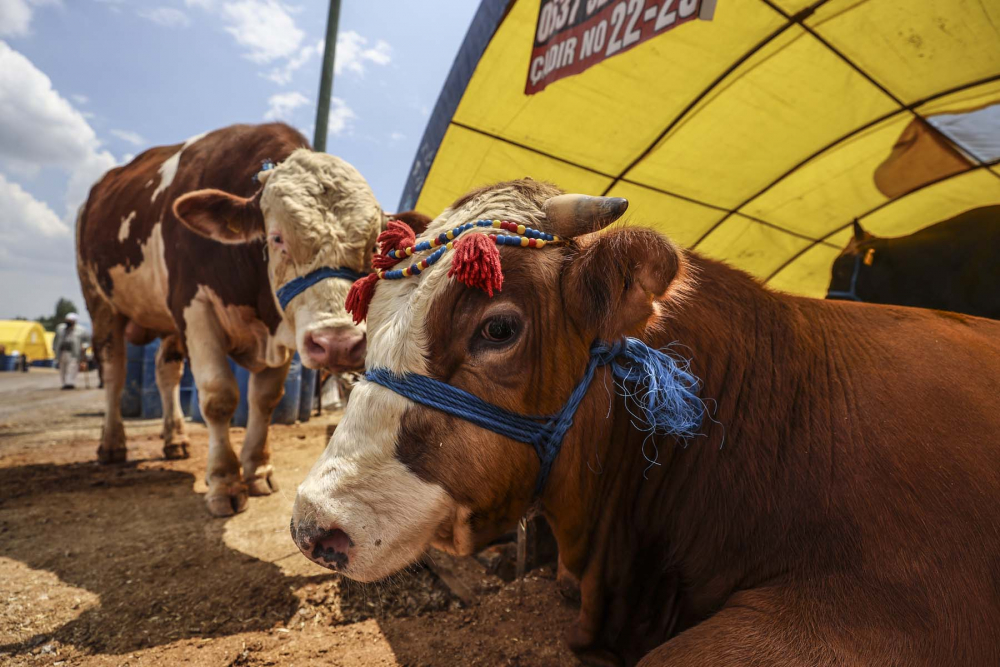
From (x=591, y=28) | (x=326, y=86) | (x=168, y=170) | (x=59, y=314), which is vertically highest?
(x=326, y=86)

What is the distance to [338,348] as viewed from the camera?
9.64ft

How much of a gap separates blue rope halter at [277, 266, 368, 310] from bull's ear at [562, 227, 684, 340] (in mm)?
1966

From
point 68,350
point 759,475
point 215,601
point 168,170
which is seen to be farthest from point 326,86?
point 68,350

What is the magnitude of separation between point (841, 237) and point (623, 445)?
606cm

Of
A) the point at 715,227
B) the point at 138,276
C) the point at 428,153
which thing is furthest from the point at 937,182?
the point at 138,276

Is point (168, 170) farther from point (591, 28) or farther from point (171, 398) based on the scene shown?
point (591, 28)

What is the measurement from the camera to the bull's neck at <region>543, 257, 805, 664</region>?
1.46 m

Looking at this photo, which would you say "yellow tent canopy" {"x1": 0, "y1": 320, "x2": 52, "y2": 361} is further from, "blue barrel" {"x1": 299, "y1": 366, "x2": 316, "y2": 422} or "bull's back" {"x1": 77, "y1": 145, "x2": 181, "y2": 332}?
"bull's back" {"x1": 77, "y1": 145, "x2": 181, "y2": 332}

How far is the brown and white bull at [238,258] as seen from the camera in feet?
10.5

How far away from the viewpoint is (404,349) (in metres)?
1.46

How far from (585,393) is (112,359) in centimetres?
625

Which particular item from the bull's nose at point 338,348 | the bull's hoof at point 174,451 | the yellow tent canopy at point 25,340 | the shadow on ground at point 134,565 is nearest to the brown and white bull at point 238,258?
the bull's nose at point 338,348

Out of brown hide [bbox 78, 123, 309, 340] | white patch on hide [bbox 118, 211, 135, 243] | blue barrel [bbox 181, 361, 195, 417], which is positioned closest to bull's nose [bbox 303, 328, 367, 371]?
brown hide [bbox 78, 123, 309, 340]

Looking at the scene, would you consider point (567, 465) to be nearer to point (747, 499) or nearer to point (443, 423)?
point (443, 423)
